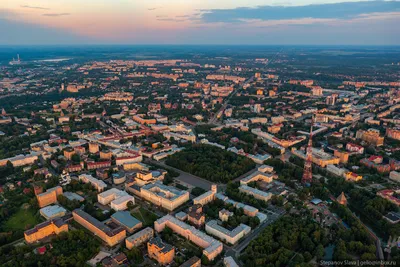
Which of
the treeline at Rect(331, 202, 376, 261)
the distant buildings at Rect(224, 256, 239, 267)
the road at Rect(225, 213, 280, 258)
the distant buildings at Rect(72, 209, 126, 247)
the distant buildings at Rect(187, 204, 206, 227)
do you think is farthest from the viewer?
the distant buildings at Rect(187, 204, 206, 227)

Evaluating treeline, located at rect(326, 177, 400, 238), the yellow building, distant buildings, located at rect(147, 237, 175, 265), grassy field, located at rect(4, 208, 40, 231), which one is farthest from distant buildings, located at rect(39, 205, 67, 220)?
the yellow building

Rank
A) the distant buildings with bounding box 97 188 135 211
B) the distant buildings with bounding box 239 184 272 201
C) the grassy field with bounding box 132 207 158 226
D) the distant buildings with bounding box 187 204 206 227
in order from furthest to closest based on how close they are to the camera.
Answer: the distant buildings with bounding box 239 184 272 201
the distant buildings with bounding box 97 188 135 211
the grassy field with bounding box 132 207 158 226
the distant buildings with bounding box 187 204 206 227

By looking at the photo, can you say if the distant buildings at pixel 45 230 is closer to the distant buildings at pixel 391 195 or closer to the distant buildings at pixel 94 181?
the distant buildings at pixel 94 181

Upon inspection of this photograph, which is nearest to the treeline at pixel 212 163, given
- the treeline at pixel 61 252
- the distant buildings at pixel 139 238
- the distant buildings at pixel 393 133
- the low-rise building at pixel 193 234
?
the low-rise building at pixel 193 234

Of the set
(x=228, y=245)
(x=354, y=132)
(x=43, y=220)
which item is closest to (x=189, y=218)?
(x=228, y=245)

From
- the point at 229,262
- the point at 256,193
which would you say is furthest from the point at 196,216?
the point at 256,193

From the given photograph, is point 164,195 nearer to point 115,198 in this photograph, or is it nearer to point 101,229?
point 115,198

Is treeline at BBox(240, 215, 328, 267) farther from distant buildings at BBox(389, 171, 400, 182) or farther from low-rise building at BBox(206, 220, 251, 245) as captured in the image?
distant buildings at BBox(389, 171, 400, 182)
